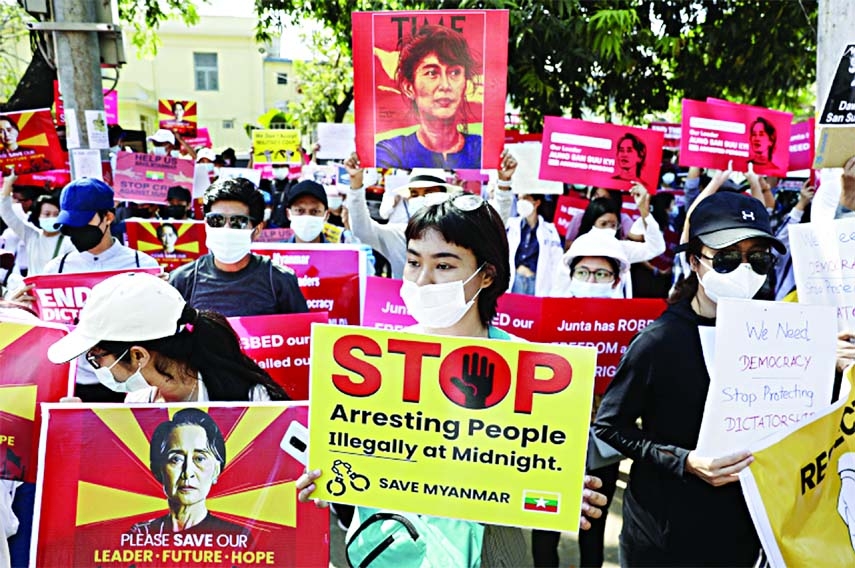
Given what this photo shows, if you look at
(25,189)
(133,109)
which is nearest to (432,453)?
(25,189)

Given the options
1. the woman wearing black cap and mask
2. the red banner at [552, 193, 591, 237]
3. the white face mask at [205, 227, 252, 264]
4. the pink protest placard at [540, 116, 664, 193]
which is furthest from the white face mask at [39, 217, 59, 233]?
the woman wearing black cap and mask

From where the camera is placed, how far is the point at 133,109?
37562mm

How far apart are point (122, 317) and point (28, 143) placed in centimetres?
556

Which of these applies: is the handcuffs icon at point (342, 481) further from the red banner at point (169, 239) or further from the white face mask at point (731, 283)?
the red banner at point (169, 239)

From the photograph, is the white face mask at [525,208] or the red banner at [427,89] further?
the white face mask at [525,208]

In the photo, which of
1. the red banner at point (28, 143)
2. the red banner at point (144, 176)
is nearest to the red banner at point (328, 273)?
the red banner at point (28, 143)

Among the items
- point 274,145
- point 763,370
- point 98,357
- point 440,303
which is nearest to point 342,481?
point 440,303

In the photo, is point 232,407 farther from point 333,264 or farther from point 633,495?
point 333,264

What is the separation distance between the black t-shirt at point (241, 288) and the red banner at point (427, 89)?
0.79 meters

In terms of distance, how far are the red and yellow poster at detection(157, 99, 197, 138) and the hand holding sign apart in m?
12.4

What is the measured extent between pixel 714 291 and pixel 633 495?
736mm

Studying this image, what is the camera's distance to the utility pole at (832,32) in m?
4.80

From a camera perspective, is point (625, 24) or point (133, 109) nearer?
point (625, 24)

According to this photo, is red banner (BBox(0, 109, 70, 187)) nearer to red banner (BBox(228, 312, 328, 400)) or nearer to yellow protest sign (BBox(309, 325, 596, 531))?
red banner (BBox(228, 312, 328, 400))
